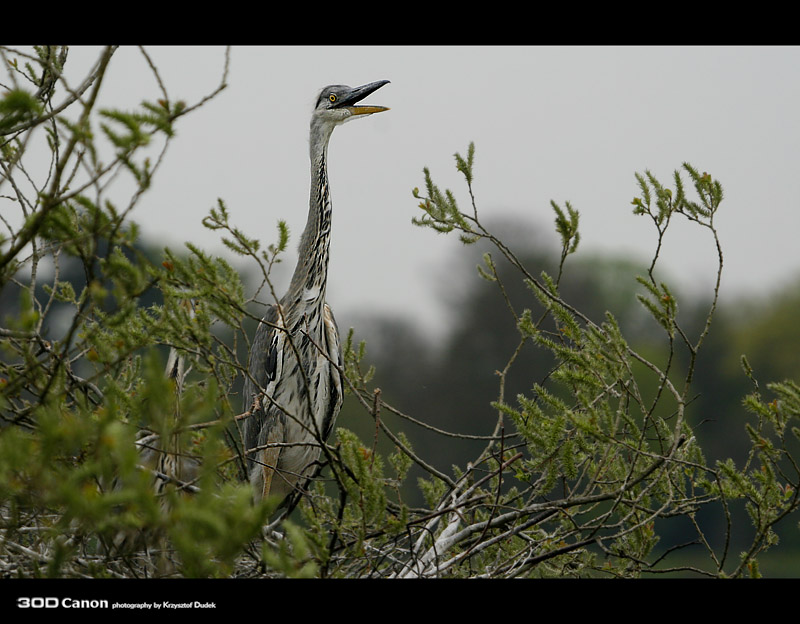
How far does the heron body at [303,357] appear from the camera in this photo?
4.17m

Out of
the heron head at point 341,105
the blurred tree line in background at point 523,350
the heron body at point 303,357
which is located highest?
the heron head at point 341,105

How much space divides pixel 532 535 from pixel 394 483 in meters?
0.57

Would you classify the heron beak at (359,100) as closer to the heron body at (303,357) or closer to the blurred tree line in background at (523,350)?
the heron body at (303,357)

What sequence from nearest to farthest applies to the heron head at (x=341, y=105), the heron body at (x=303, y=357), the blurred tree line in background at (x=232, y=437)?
the blurred tree line in background at (x=232, y=437), the heron body at (x=303, y=357), the heron head at (x=341, y=105)

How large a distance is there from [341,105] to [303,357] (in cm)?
138

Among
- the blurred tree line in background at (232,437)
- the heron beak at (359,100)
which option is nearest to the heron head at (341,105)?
the heron beak at (359,100)

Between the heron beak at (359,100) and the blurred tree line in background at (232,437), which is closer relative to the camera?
the blurred tree line in background at (232,437)

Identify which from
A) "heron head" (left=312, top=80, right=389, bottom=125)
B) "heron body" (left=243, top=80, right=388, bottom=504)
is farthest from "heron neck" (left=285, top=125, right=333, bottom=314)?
"heron head" (left=312, top=80, right=389, bottom=125)

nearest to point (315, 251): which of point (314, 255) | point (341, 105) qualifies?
point (314, 255)

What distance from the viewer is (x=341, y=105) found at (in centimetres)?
462

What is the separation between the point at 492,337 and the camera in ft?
134

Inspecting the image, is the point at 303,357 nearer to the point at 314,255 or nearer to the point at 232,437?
the point at 314,255
